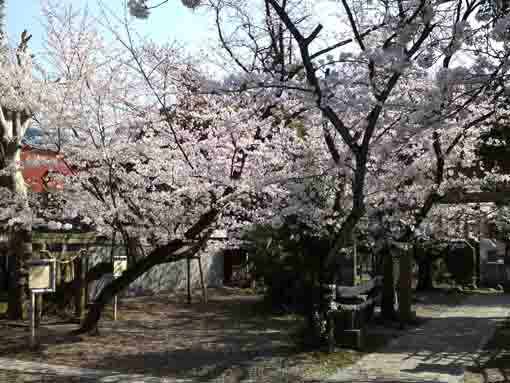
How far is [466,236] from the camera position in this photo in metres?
20.7

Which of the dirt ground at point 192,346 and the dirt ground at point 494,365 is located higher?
the dirt ground at point 192,346

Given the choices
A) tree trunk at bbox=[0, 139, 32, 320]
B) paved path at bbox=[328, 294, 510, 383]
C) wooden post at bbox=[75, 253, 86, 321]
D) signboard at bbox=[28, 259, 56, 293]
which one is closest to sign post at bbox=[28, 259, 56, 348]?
signboard at bbox=[28, 259, 56, 293]

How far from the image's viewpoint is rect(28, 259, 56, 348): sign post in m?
7.96

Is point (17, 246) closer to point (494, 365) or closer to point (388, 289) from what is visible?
point (388, 289)

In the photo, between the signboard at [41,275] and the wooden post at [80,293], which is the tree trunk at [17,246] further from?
the signboard at [41,275]

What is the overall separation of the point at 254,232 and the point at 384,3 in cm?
673

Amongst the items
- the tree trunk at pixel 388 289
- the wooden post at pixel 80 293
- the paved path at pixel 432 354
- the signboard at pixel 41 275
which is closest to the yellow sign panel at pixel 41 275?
the signboard at pixel 41 275

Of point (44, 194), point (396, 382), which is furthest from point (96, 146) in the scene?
point (396, 382)

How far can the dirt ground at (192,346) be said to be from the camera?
7.17m

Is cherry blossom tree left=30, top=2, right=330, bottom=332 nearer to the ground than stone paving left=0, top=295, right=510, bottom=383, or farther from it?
farther from it

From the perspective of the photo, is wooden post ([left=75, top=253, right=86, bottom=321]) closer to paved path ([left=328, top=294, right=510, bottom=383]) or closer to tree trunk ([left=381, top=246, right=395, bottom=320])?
paved path ([left=328, top=294, right=510, bottom=383])

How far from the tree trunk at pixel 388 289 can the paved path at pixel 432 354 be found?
79 cm

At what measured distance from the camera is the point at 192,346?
879 cm

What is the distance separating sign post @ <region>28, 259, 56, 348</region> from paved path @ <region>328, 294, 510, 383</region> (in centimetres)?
428
